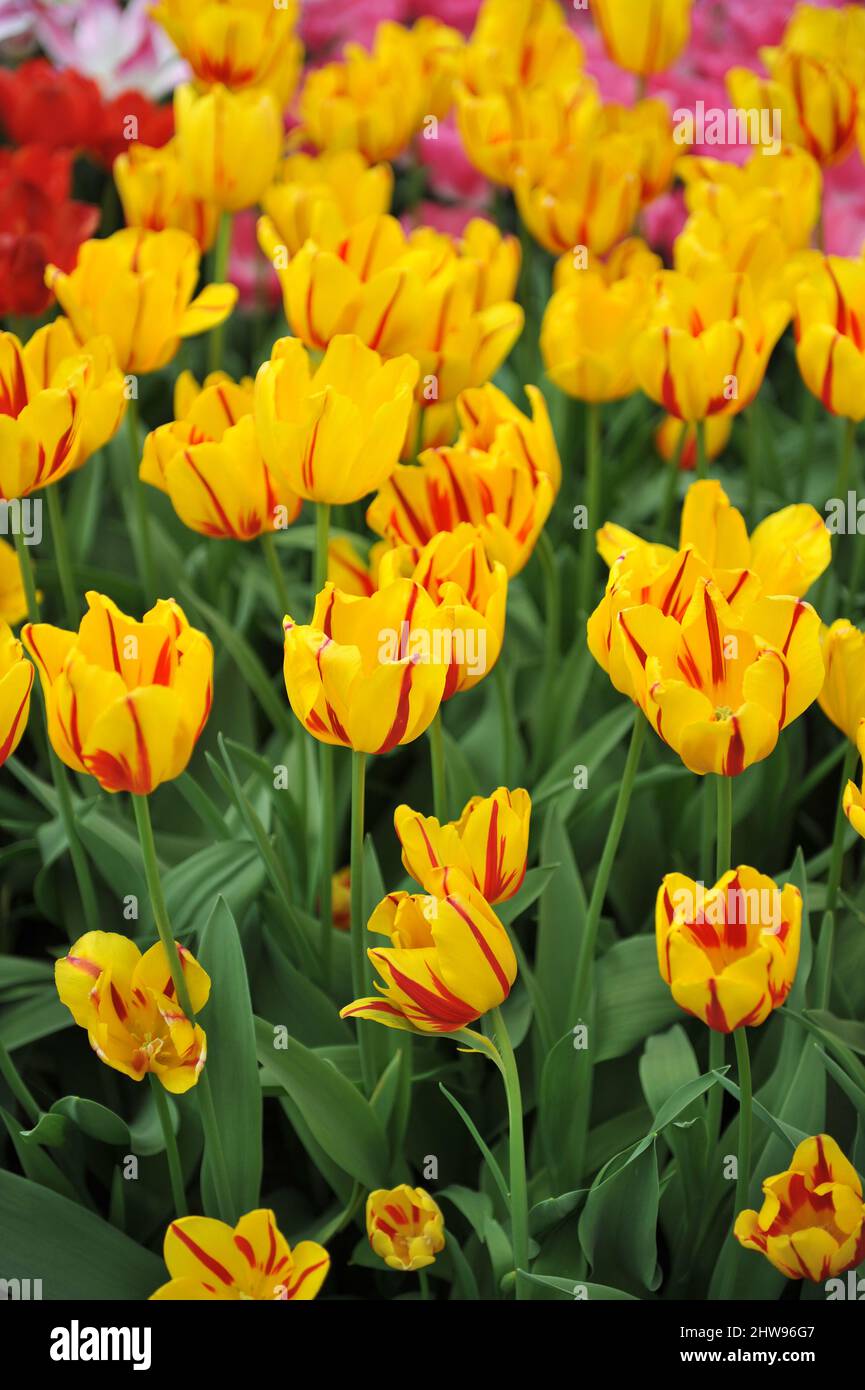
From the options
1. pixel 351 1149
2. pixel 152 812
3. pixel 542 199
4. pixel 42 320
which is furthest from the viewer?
→ pixel 42 320

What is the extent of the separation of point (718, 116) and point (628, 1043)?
109cm

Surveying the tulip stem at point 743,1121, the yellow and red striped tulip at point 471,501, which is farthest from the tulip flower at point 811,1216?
the yellow and red striped tulip at point 471,501

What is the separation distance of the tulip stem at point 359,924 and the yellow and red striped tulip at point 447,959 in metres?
0.10

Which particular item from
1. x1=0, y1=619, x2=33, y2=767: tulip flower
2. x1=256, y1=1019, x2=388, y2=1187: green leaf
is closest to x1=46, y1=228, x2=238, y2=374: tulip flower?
x1=0, y1=619, x2=33, y2=767: tulip flower

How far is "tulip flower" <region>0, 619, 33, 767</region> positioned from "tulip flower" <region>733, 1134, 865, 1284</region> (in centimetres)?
43

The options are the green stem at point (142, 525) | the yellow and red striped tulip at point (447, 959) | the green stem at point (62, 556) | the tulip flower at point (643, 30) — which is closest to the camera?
the yellow and red striped tulip at point (447, 959)

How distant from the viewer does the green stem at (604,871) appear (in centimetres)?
82

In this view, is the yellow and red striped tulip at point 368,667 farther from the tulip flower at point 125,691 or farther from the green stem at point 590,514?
the green stem at point 590,514

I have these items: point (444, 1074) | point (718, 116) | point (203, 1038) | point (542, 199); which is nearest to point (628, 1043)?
point (444, 1074)

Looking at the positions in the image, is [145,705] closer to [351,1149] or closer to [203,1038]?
[203,1038]

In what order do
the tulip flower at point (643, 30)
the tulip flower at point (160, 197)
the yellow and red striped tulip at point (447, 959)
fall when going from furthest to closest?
the tulip flower at point (643, 30) < the tulip flower at point (160, 197) < the yellow and red striped tulip at point (447, 959)

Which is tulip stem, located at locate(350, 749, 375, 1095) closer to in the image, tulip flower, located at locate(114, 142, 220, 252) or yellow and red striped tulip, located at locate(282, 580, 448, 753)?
yellow and red striped tulip, located at locate(282, 580, 448, 753)

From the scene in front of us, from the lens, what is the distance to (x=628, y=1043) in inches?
37.5

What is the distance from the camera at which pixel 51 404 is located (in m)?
0.85
